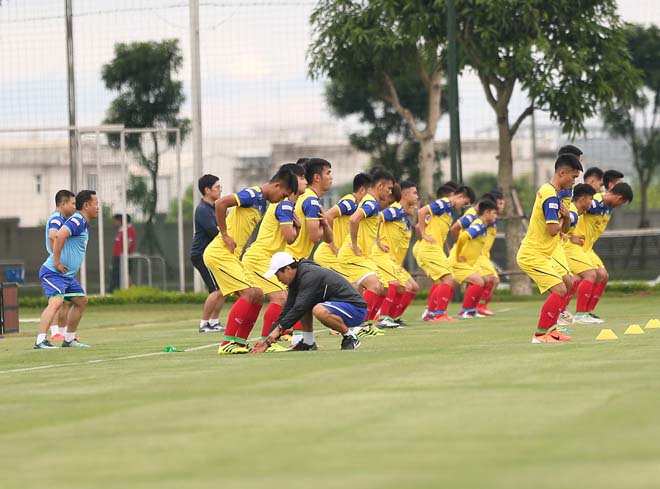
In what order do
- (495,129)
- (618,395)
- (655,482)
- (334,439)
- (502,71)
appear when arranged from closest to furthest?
(655,482)
(334,439)
(618,395)
(502,71)
(495,129)

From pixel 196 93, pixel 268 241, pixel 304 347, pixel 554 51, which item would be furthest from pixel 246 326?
pixel 196 93

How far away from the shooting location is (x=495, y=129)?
32.4 m

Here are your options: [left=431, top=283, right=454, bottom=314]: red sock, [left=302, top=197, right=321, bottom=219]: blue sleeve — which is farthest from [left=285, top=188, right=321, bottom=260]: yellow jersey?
[left=431, top=283, right=454, bottom=314]: red sock

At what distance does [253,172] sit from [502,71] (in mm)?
7470

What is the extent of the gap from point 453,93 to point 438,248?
749cm

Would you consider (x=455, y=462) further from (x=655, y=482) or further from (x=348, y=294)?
(x=348, y=294)

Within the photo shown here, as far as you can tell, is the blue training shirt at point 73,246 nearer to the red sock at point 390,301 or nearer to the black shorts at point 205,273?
the black shorts at point 205,273

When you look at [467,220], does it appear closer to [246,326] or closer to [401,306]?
[401,306]

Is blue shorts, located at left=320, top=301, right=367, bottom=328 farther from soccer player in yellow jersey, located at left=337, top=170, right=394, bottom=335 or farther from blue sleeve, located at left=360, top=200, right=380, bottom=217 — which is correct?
blue sleeve, located at left=360, top=200, right=380, bottom=217

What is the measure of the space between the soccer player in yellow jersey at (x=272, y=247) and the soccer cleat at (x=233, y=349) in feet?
1.70

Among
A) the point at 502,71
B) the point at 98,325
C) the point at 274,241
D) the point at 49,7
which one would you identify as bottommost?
the point at 98,325

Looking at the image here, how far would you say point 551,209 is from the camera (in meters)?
14.9

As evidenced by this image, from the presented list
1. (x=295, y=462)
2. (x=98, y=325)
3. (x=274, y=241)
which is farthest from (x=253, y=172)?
(x=295, y=462)

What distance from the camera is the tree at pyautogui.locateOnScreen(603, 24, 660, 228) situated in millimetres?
33094
